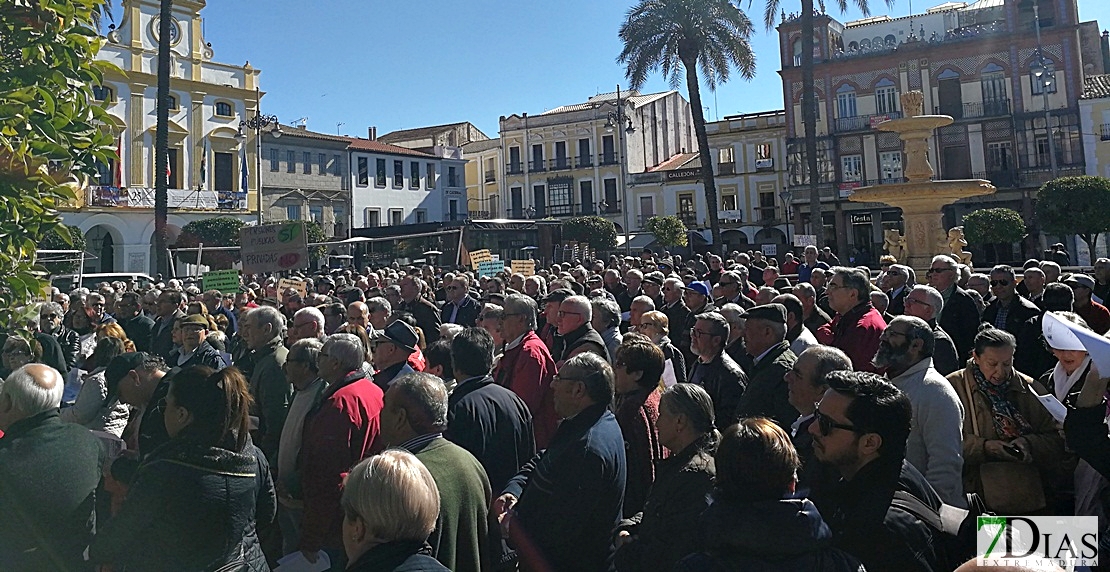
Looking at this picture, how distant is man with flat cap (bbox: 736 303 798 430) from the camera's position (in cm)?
454

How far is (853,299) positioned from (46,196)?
16.9 ft

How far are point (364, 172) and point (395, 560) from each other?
158ft

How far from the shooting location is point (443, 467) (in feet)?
11.1

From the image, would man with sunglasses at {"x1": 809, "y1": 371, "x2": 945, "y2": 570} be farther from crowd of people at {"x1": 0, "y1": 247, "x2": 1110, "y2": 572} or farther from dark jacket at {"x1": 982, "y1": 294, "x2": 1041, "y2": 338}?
dark jacket at {"x1": 982, "y1": 294, "x2": 1041, "y2": 338}

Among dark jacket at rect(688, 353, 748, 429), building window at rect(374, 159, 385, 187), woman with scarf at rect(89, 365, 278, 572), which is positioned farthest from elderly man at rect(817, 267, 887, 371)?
building window at rect(374, 159, 385, 187)

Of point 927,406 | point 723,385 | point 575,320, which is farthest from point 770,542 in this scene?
point 575,320

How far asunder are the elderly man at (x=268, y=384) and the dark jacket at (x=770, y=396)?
3010 mm

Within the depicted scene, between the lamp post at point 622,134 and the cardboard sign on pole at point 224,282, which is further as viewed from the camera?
the lamp post at point 622,134

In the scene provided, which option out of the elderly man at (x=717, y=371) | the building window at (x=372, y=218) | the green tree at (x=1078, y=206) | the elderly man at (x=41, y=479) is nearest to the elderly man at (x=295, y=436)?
the elderly man at (x=41, y=479)

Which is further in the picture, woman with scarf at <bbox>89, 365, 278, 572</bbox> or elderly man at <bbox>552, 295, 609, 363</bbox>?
elderly man at <bbox>552, 295, 609, 363</bbox>

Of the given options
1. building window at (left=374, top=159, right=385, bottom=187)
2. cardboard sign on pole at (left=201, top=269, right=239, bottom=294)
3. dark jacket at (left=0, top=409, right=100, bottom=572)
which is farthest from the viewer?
building window at (left=374, top=159, right=385, bottom=187)

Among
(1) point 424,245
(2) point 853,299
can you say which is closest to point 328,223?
(1) point 424,245

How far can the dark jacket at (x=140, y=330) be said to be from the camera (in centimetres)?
934

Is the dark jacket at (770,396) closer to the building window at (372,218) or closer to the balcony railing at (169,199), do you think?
the balcony railing at (169,199)
